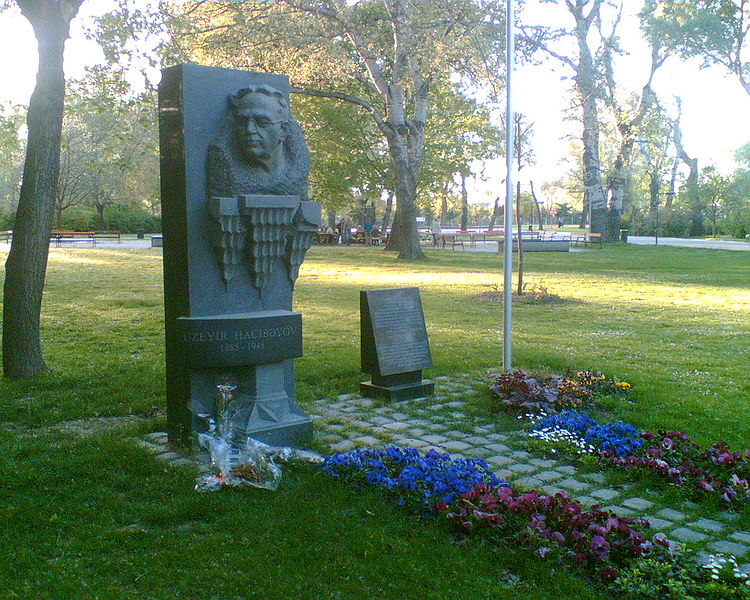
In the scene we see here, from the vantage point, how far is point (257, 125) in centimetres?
567

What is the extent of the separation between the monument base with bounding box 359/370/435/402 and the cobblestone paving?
0.12 metres

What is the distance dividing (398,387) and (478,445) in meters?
1.65

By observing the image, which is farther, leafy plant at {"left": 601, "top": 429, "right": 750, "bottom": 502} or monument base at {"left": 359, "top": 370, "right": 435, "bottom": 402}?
monument base at {"left": 359, "top": 370, "right": 435, "bottom": 402}

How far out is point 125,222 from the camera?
59.1 meters

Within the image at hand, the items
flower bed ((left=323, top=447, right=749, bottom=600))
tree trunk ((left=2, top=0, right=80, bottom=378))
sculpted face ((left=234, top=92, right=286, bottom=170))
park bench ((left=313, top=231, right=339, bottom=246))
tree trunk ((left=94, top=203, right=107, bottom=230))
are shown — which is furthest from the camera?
tree trunk ((left=94, top=203, right=107, bottom=230))

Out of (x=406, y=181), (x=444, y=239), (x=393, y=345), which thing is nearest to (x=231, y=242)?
(x=393, y=345)

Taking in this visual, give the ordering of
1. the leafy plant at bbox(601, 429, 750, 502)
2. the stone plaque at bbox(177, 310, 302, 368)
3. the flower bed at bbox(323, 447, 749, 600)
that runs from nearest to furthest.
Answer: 1. the flower bed at bbox(323, 447, 749, 600)
2. the leafy plant at bbox(601, 429, 750, 502)
3. the stone plaque at bbox(177, 310, 302, 368)

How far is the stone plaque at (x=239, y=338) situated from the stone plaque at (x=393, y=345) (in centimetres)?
171

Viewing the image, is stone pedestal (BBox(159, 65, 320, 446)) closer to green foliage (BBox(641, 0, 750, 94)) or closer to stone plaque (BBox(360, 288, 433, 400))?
stone plaque (BBox(360, 288, 433, 400))

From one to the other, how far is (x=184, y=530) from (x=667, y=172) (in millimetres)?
80858

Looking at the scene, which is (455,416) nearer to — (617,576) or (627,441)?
(627,441)

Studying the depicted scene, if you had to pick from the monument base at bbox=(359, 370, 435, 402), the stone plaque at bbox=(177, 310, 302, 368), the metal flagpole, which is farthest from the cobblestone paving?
the stone plaque at bbox=(177, 310, 302, 368)

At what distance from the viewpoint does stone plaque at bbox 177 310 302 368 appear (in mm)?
5773

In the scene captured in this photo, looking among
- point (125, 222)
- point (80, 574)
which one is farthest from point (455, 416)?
point (125, 222)
